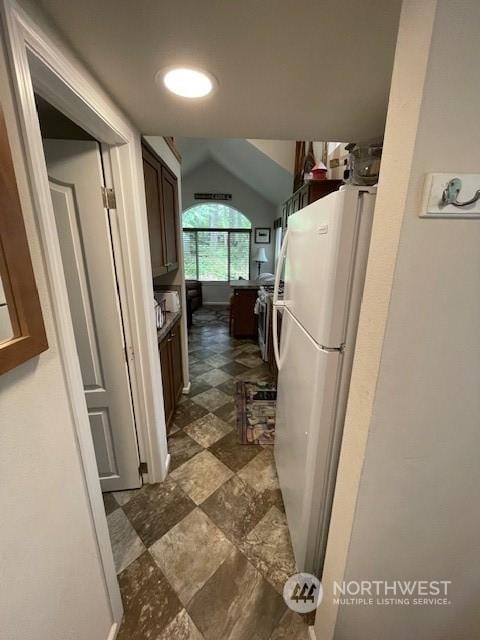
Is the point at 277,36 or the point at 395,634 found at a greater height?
the point at 277,36

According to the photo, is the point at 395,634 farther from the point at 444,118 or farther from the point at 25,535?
the point at 444,118

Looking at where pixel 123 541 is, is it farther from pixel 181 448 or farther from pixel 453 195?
pixel 453 195

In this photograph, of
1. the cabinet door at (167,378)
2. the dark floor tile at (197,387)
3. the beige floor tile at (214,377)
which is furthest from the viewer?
the beige floor tile at (214,377)

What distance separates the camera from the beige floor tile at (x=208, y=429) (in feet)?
7.04

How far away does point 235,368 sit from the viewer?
3.40m

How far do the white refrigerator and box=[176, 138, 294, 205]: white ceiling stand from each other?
10.2ft

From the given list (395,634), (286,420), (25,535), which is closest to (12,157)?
(25,535)

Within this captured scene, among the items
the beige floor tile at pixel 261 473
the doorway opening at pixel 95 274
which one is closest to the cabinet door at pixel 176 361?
the doorway opening at pixel 95 274

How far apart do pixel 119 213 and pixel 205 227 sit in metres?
5.58

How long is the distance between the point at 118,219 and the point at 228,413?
1930 millimetres

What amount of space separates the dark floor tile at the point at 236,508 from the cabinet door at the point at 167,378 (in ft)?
2.34

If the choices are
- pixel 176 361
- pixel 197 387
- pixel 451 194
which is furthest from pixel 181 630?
pixel 197 387

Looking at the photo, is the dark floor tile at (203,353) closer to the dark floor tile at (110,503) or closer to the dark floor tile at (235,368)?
the dark floor tile at (235,368)

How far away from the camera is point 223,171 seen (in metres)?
6.20
